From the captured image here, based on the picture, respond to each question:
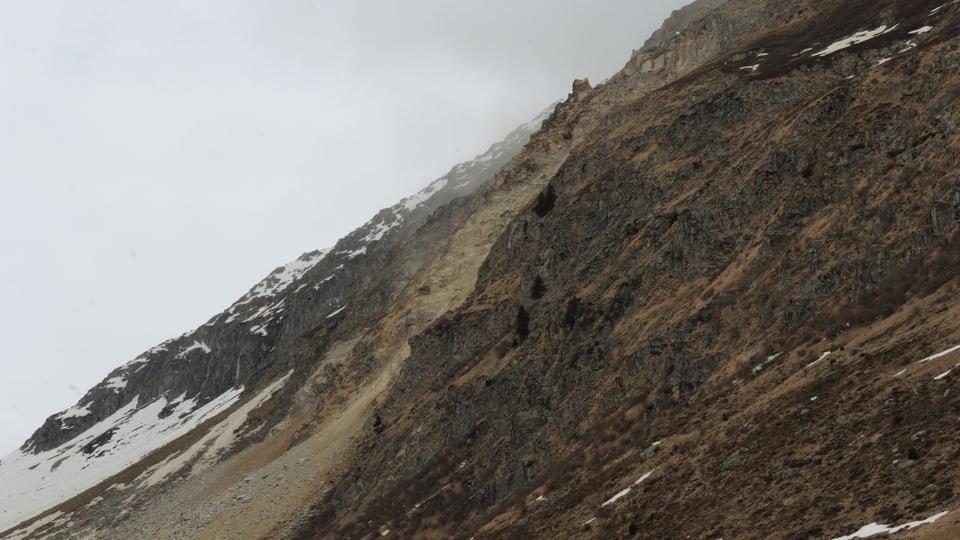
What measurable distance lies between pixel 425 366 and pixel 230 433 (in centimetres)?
4210

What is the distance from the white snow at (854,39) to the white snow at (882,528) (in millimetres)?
45454

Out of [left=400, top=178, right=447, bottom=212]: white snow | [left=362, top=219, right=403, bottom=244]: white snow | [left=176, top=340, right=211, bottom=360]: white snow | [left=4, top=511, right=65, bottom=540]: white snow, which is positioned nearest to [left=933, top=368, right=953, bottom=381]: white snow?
[left=4, top=511, right=65, bottom=540]: white snow

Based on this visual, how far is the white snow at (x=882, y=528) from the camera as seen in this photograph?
12141mm

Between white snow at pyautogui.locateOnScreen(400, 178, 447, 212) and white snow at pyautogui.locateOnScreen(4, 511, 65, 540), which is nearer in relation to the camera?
white snow at pyautogui.locateOnScreen(4, 511, 65, 540)

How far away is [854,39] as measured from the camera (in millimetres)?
51594

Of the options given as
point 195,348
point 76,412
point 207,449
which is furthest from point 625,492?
point 76,412

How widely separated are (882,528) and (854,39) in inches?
1913

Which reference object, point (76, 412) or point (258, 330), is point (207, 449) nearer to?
point (258, 330)

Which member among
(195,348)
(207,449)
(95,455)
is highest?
(195,348)

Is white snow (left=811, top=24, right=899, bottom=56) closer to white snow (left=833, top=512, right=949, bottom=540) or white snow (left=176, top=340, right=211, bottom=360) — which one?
white snow (left=833, top=512, right=949, bottom=540)

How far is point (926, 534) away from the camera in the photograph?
1160 centimetres

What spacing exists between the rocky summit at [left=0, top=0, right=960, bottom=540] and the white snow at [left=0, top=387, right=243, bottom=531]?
2847cm

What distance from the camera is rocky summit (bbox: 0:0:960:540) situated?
1828 cm

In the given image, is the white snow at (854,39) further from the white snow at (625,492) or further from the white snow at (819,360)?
the white snow at (625,492)
